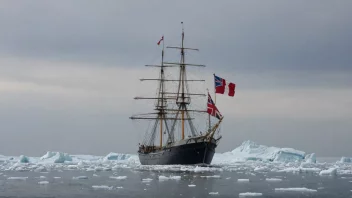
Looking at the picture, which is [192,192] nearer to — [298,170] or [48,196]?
[48,196]

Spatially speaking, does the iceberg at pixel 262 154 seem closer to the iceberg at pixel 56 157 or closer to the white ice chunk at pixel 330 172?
the iceberg at pixel 56 157

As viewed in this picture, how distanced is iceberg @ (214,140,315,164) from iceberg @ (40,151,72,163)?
24152 millimetres

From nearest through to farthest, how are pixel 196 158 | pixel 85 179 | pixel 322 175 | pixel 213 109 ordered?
1. pixel 85 179
2. pixel 322 175
3. pixel 213 109
4. pixel 196 158

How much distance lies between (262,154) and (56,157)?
3720 cm

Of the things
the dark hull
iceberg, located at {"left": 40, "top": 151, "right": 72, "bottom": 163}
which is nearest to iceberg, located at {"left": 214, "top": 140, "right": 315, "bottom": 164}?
iceberg, located at {"left": 40, "top": 151, "right": 72, "bottom": 163}

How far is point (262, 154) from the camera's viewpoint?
86.6m

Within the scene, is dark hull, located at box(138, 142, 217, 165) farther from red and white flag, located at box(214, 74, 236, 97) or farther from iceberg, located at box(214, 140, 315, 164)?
iceberg, located at box(214, 140, 315, 164)

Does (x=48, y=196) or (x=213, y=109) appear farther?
(x=213, y=109)

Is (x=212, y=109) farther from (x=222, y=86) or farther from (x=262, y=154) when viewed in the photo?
(x=262, y=154)

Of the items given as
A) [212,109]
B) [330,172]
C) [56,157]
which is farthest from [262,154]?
[330,172]

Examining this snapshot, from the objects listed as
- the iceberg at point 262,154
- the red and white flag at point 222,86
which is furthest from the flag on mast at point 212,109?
the iceberg at point 262,154

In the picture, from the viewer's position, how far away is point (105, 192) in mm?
21391

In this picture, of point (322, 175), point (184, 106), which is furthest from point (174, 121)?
point (322, 175)

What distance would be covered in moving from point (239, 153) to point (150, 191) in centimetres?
7635
